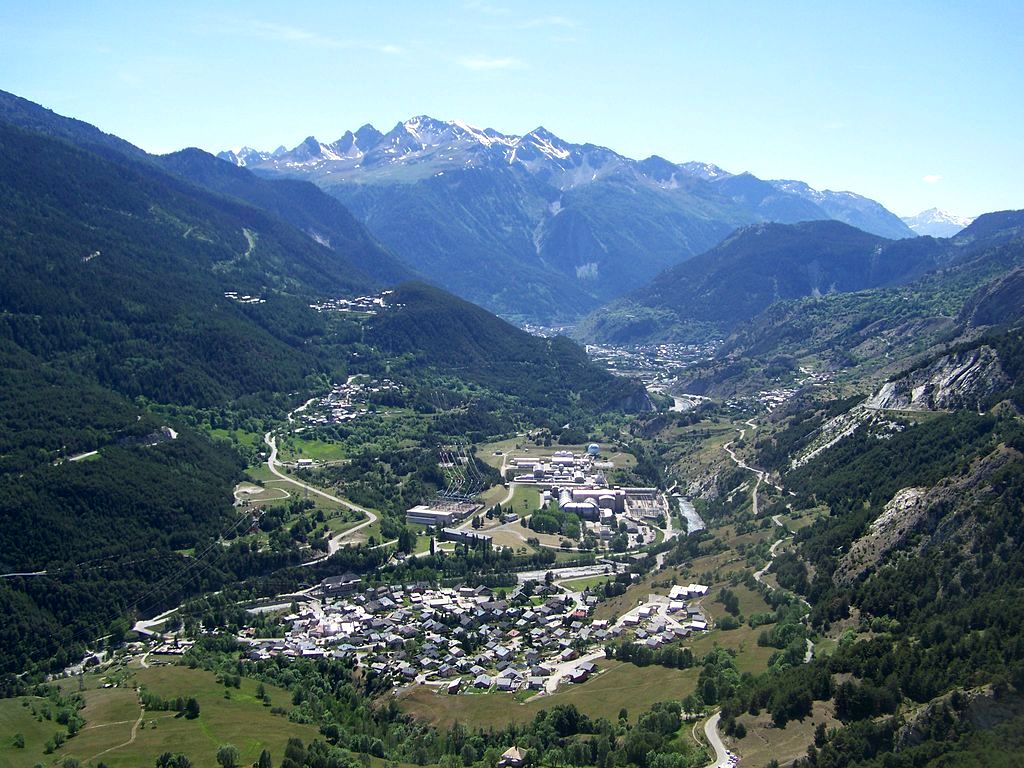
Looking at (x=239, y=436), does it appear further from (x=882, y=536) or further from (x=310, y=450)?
(x=882, y=536)

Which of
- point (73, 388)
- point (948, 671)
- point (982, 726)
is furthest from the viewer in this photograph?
point (73, 388)

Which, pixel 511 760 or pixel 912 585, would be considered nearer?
pixel 511 760

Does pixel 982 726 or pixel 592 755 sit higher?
pixel 982 726

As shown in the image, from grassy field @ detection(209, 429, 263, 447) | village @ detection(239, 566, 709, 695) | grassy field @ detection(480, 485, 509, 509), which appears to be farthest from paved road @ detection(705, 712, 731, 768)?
grassy field @ detection(209, 429, 263, 447)

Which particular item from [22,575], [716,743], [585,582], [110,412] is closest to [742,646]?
[716,743]

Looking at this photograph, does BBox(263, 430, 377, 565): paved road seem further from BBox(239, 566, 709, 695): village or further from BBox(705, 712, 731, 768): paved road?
BBox(705, 712, 731, 768): paved road

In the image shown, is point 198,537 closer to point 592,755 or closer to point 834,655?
point 592,755

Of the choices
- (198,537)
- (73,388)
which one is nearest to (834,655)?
(198,537)
